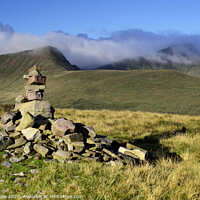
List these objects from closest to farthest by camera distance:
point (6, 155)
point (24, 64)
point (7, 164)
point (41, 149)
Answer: point (7, 164), point (6, 155), point (41, 149), point (24, 64)

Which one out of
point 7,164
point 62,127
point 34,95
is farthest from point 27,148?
point 34,95

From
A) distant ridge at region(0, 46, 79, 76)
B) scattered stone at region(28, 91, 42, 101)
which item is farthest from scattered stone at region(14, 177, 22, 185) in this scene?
distant ridge at region(0, 46, 79, 76)

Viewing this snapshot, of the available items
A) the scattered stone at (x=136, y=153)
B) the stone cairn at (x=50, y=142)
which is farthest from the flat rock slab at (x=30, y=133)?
the scattered stone at (x=136, y=153)

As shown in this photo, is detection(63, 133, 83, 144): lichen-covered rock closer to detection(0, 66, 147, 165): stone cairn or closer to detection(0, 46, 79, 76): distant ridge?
detection(0, 66, 147, 165): stone cairn

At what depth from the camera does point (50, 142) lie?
7.59 m

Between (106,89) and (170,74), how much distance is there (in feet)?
137

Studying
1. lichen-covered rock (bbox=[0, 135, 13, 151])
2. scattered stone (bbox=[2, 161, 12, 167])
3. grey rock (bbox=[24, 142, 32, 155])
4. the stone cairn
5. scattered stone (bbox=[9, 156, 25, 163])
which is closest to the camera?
scattered stone (bbox=[2, 161, 12, 167])

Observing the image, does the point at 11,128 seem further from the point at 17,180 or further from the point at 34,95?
the point at 17,180

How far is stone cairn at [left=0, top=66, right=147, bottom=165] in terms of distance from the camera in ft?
21.8

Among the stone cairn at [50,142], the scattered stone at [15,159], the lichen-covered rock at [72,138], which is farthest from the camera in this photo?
the lichen-covered rock at [72,138]

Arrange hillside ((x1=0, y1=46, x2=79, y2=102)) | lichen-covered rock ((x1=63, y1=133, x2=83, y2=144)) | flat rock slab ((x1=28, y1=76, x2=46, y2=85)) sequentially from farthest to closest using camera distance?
hillside ((x1=0, y1=46, x2=79, y2=102)), flat rock slab ((x1=28, y1=76, x2=46, y2=85)), lichen-covered rock ((x1=63, y1=133, x2=83, y2=144))

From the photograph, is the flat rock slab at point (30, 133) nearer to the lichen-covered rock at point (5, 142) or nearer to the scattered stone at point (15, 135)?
the scattered stone at point (15, 135)

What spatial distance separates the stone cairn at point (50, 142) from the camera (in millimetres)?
6645

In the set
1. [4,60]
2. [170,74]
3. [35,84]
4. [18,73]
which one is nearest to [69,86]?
[170,74]
